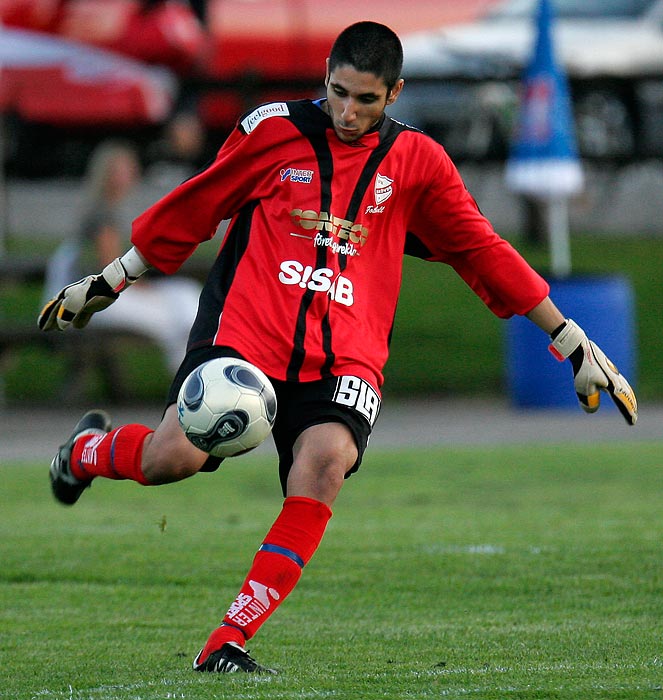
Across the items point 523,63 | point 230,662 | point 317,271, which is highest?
point 523,63

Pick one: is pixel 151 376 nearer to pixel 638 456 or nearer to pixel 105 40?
pixel 105 40

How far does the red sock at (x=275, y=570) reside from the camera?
4.75 metres

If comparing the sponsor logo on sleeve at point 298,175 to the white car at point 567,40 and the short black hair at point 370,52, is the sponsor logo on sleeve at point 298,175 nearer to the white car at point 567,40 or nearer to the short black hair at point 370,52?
the short black hair at point 370,52

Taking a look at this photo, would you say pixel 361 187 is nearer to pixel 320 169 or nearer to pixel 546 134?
pixel 320 169

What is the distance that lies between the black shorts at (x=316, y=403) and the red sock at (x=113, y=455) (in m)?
0.30

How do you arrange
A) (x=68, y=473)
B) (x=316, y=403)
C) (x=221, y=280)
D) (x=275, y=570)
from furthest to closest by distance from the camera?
1. (x=68, y=473)
2. (x=221, y=280)
3. (x=316, y=403)
4. (x=275, y=570)

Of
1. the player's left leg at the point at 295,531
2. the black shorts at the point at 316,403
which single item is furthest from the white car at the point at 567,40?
the player's left leg at the point at 295,531

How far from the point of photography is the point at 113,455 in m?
5.37

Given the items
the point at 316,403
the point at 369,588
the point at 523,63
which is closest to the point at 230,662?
the point at 316,403

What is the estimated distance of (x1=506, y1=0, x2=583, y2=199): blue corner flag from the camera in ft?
45.8

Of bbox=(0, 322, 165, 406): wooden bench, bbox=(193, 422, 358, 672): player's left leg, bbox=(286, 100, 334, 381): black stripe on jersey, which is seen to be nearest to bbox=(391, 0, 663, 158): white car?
bbox=(0, 322, 165, 406): wooden bench

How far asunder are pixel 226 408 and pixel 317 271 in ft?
1.99

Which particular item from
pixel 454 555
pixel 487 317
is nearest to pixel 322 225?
pixel 454 555

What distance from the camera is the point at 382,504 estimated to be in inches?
348
